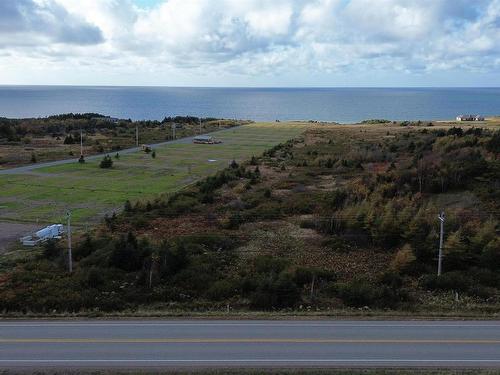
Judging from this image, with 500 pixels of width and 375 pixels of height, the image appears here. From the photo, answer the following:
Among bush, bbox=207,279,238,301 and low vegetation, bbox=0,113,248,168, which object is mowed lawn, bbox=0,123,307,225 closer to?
low vegetation, bbox=0,113,248,168

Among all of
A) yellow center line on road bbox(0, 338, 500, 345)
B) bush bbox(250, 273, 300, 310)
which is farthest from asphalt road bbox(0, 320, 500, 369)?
bush bbox(250, 273, 300, 310)

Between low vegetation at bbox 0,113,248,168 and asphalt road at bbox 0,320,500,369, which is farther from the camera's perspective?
low vegetation at bbox 0,113,248,168

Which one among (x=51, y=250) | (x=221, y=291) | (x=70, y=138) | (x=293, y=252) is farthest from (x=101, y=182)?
(x=70, y=138)

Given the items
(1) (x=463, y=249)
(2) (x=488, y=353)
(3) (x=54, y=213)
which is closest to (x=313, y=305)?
(2) (x=488, y=353)

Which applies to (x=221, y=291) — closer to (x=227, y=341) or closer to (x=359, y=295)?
(x=227, y=341)

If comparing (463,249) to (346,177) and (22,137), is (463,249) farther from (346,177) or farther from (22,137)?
(22,137)

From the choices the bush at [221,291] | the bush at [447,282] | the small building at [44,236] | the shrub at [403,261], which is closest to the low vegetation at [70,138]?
the small building at [44,236]

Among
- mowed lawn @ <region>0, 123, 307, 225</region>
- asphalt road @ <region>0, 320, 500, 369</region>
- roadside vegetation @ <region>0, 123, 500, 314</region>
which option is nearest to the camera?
asphalt road @ <region>0, 320, 500, 369</region>
